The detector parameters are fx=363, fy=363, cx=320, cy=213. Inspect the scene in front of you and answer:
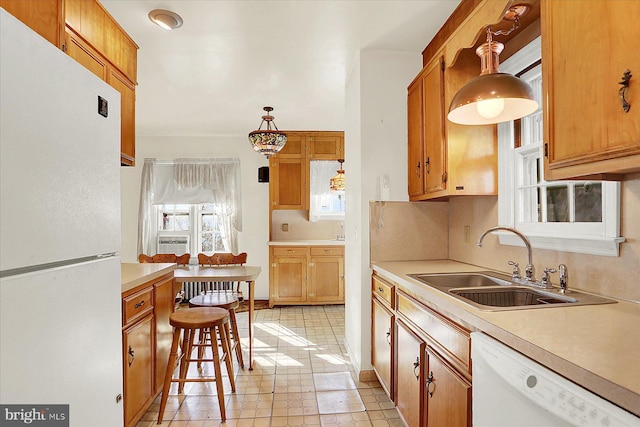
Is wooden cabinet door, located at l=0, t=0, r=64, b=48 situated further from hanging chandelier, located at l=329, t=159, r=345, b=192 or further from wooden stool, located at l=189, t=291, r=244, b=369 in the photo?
hanging chandelier, located at l=329, t=159, r=345, b=192

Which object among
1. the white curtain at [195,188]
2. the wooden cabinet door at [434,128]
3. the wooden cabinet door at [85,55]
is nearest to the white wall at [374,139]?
the wooden cabinet door at [434,128]

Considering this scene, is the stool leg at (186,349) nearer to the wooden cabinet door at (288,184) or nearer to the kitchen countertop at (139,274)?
the kitchen countertop at (139,274)

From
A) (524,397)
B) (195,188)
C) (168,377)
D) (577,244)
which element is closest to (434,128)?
(577,244)

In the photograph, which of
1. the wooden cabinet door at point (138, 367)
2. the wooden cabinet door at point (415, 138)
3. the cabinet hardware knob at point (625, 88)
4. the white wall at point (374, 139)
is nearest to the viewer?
the cabinet hardware knob at point (625, 88)

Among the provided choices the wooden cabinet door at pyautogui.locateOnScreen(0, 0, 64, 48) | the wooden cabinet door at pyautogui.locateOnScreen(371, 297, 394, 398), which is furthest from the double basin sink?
the wooden cabinet door at pyautogui.locateOnScreen(0, 0, 64, 48)

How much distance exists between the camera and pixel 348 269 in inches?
129

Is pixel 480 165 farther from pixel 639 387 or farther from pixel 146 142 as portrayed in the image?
pixel 146 142

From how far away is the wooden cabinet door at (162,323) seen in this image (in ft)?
7.82

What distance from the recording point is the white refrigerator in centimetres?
74

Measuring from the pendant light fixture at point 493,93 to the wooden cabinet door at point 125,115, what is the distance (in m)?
1.92

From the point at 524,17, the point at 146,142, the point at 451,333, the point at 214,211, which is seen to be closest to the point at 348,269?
the point at 451,333

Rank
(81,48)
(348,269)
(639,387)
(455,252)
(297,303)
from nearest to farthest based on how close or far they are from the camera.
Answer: (639,387), (81,48), (455,252), (348,269), (297,303)

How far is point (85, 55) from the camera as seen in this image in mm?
1939

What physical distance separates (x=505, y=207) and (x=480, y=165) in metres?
0.28
